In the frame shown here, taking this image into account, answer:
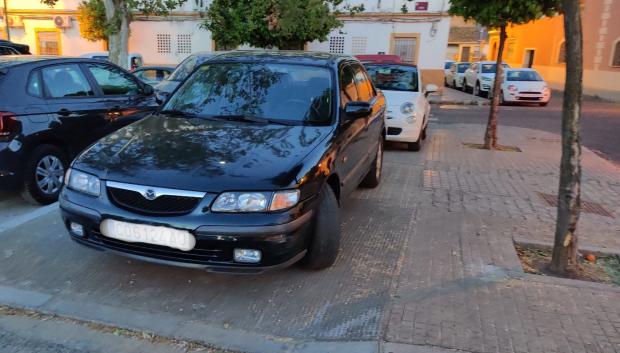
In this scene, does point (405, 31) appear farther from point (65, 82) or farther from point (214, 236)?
point (214, 236)

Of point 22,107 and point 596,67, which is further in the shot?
point 596,67

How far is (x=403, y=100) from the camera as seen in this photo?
8.55m

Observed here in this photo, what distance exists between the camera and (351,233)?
14.9 feet

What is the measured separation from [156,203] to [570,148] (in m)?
3.12

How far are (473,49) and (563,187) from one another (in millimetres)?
46913

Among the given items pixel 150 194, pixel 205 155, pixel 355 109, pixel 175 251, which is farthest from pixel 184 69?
pixel 175 251

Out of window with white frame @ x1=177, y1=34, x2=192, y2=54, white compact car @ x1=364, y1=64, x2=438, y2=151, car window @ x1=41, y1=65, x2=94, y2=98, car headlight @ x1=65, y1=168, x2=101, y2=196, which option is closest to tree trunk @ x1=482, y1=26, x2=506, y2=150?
white compact car @ x1=364, y1=64, x2=438, y2=151

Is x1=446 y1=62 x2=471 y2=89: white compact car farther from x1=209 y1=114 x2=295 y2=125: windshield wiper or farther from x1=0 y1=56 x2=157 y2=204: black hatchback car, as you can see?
x1=209 y1=114 x2=295 y2=125: windshield wiper

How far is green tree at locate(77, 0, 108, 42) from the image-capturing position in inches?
918

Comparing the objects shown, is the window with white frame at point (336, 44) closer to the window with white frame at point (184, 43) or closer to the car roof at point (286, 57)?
the window with white frame at point (184, 43)

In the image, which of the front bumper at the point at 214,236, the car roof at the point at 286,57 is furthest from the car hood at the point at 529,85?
the front bumper at the point at 214,236

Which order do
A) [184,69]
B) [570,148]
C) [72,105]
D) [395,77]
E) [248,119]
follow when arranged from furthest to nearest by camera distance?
[184,69] < [395,77] < [72,105] < [248,119] < [570,148]

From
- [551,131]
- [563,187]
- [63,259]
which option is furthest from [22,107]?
[551,131]

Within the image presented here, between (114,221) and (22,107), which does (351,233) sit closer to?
(114,221)
